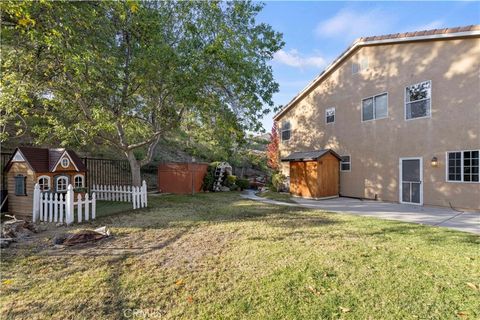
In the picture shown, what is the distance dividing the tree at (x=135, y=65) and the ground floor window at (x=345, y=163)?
5.37 metres

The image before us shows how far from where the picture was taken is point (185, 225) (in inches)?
265

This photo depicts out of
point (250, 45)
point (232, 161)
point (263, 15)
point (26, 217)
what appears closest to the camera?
point (26, 217)

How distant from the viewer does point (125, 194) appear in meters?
9.98

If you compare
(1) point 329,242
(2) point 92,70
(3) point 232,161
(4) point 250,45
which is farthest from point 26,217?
(3) point 232,161

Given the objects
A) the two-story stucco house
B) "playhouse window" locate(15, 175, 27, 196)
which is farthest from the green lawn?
the two-story stucco house

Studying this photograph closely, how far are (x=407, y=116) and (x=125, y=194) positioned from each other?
11.8 meters

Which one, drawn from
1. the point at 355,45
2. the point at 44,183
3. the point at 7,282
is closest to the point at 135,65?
the point at 44,183

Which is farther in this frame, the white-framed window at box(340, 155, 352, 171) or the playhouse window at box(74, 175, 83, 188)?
the white-framed window at box(340, 155, 352, 171)

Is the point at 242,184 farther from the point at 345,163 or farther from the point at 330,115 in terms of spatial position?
the point at 330,115

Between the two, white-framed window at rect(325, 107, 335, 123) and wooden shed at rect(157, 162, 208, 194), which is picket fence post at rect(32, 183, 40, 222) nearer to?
wooden shed at rect(157, 162, 208, 194)

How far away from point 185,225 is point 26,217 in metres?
4.69

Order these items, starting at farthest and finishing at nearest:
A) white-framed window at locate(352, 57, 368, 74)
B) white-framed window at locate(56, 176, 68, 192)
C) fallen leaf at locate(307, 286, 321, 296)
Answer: white-framed window at locate(352, 57, 368, 74) < white-framed window at locate(56, 176, 68, 192) < fallen leaf at locate(307, 286, 321, 296)

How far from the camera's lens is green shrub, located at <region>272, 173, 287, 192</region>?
51.3 ft

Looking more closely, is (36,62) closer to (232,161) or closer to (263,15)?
(263,15)
